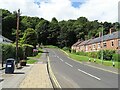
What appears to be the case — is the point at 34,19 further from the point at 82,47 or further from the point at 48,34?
the point at 82,47

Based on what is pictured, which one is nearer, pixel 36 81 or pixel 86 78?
pixel 36 81

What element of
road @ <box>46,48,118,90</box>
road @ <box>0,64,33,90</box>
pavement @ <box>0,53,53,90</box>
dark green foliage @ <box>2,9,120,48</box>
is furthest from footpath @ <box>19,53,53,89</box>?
dark green foliage @ <box>2,9,120,48</box>

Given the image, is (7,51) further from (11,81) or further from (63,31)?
(63,31)

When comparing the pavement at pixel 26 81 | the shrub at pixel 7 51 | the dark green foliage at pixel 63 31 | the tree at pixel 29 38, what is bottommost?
the pavement at pixel 26 81

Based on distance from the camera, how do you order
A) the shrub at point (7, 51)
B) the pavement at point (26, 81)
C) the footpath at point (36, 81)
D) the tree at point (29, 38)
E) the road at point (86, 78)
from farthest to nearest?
1. the tree at point (29, 38)
2. the shrub at point (7, 51)
3. the road at point (86, 78)
4. the footpath at point (36, 81)
5. the pavement at point (26, 81)

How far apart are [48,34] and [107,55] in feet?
289

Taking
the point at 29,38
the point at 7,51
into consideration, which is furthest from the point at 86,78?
the point at 29,38

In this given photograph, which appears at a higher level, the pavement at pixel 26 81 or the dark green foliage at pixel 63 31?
the dark green foliage at pixel 63 31

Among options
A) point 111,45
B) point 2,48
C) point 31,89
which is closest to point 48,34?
point 111,45

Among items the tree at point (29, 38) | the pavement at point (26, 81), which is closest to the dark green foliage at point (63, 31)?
the tree at point (29, 38)

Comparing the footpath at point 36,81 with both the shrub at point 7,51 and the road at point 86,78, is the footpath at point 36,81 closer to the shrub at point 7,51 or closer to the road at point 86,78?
the road at point 86,78

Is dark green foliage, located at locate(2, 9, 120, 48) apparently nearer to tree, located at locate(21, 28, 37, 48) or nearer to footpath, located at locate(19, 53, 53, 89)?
tree, located at locate(21, 28, 37, 48)

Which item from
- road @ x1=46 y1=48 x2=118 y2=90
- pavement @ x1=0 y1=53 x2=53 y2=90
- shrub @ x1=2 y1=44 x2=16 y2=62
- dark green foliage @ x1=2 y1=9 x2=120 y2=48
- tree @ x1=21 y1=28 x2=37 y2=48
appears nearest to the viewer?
pavement @ x1=0 y1=53 x2=53 y2=90

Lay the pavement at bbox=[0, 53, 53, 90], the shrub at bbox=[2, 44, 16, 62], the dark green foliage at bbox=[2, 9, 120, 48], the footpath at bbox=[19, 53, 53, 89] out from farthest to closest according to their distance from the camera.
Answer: the dark green foliage at bbox=[2, 9, 120, 48], the shrub at bbox=[2, 44, 16, 62], the footpath at bbox=[19, 53, 53, 89], the pavement at bbox=[0, 53, 53, 90]
